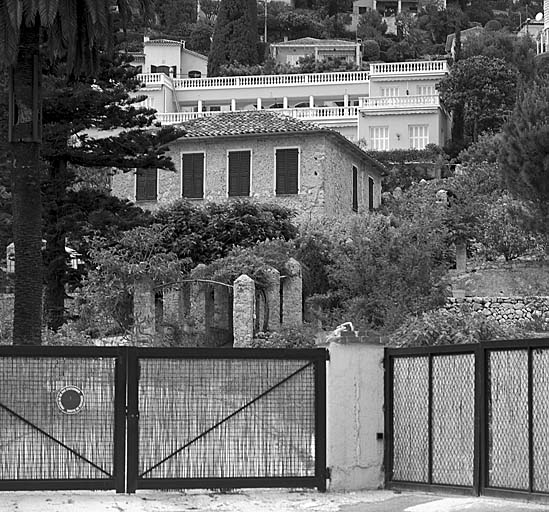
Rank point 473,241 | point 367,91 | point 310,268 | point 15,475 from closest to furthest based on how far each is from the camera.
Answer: point 15,475
point 310,268
point 473,241
point 367,91

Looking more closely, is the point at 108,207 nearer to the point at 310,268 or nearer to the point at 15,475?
the point at 310,268

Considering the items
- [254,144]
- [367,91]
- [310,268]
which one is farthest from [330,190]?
[367,91]

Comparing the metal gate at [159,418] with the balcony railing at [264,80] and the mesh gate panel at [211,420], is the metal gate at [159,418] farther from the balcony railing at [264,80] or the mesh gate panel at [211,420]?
the balcony railing at [264,80]

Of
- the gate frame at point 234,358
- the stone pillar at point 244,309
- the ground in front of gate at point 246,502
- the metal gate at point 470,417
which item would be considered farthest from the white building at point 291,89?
the ground in front of gate at point 246,502

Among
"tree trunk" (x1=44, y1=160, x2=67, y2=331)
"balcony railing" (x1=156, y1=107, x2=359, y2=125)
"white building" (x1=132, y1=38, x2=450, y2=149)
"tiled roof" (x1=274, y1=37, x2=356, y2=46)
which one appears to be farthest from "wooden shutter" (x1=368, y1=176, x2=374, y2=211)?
"tiled roof" (x1=274, y1=37, x2=356, y2=46)

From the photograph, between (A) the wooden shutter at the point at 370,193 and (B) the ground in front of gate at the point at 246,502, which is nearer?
(B) the ground in front of gate at the point at 246,502

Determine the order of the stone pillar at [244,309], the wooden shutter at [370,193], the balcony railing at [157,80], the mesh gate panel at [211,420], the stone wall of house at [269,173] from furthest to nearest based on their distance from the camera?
the balcony railing at [157,80], the wooden shutter at [370,193], the stone wall of house at [269,173], the stone pillar at [244,309], the mesh gate panel at [211,420]

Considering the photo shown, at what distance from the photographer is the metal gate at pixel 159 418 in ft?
44.2

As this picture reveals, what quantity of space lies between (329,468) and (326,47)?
100782 millimetres

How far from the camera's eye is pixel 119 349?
45.1 ft

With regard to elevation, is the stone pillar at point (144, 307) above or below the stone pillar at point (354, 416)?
above

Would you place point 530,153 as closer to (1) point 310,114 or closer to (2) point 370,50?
(1) point 310,114

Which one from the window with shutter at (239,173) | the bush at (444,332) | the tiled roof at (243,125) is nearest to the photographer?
the bush at (444,332)

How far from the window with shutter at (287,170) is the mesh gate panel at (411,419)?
2699 cm
